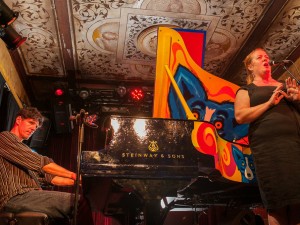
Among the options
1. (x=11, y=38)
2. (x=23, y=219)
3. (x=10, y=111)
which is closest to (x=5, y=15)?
(x=11, y=38)

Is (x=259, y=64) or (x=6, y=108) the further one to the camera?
(x=6, y=108)

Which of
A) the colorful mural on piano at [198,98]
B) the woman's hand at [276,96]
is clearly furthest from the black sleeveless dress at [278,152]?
the colorful mural on piano at [198,98]

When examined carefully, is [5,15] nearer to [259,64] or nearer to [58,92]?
[58,92]

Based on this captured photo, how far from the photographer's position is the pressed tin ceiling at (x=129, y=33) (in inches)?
168

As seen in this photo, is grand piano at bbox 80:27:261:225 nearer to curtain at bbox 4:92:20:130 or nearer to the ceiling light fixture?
the ceiling light fixture

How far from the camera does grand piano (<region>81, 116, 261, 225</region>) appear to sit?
1.88 meters

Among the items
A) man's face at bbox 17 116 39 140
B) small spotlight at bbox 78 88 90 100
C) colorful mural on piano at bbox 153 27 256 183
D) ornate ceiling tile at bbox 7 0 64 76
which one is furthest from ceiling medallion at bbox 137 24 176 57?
man's face at bbox 17 116 39 140

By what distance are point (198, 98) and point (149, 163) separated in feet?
4.81

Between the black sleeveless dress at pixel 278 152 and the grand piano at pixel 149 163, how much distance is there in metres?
0.35

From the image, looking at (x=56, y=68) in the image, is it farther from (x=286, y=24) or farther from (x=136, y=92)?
(x=286, y=24)

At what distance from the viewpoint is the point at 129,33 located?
481 centimetres

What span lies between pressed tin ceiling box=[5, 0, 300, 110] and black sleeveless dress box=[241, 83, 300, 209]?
2.92 meters

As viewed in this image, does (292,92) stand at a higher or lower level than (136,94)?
lower

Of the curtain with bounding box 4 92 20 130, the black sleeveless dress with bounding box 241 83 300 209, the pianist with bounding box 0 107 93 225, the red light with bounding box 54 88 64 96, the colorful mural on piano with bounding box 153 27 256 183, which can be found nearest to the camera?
the black sleeveless dress with bounding box 241 83 300 209
